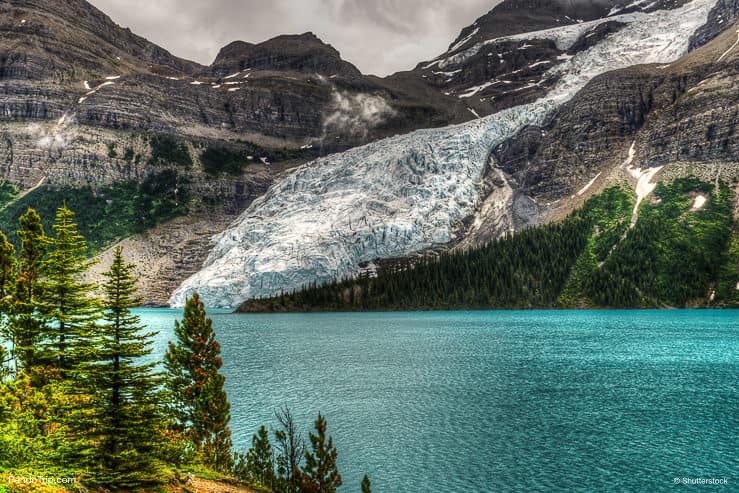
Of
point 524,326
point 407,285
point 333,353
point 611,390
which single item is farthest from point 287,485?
point 407,285

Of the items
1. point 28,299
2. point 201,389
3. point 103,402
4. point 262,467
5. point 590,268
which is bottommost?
point 262,467

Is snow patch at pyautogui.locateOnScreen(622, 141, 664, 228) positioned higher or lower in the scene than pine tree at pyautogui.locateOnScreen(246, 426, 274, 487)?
higher

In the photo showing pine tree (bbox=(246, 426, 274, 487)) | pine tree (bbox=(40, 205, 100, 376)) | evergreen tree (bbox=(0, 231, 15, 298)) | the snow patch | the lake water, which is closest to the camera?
pine tree (bbox=(40, 205, 100, 376))

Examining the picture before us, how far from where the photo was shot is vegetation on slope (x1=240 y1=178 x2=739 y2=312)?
147 meters

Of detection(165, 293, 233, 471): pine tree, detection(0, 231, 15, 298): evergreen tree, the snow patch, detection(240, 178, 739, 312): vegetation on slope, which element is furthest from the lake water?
the snow patch

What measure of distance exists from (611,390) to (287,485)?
3284cm

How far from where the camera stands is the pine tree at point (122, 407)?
17219 mm

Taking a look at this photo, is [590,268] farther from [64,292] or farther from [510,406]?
[64,292]

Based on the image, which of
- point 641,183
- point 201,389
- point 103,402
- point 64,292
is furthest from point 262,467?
point 641,183

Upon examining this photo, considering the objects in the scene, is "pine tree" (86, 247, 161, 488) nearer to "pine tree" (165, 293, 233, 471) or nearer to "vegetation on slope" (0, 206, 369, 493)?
"vegetation on slope" (0, 206, 369, 493)

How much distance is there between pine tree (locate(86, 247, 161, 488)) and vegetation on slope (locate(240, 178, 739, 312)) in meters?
148

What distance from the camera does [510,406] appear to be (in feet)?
134

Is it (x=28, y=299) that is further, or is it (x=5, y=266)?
(x=5, y=266)

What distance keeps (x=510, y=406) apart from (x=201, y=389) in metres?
23.4
